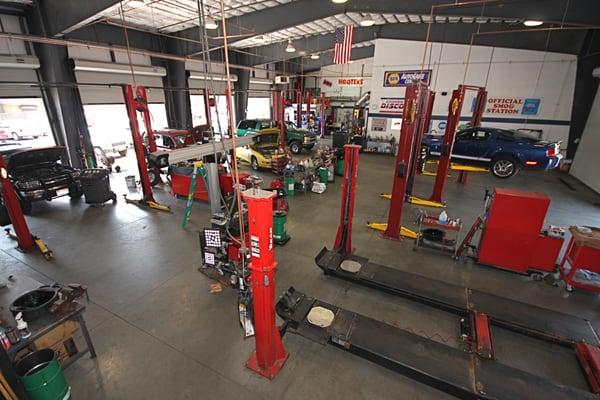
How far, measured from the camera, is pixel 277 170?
405 inches

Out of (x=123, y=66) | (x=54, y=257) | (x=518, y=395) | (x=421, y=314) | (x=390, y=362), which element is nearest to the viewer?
(x=518, y=395)

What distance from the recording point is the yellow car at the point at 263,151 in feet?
34.4

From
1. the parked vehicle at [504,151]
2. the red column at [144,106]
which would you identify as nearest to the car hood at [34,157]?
the red column at [144,106]

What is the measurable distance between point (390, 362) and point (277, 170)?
8.11m

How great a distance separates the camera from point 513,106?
39.9ft

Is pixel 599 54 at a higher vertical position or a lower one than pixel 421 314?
higher

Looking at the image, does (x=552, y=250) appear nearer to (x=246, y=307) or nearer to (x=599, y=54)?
(x=246, y=307)

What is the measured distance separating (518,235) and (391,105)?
11300 millimetres

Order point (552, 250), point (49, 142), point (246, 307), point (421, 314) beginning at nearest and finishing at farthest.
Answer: point (246, 307)
point (421, 314)
point (552, 250)
point (49, 142)

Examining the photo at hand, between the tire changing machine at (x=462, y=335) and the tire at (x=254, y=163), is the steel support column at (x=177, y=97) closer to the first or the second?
the tire at (x=254, y=163)

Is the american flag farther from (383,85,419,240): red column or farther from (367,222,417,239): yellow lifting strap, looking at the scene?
(367,222,417,239): yellow lifting strap

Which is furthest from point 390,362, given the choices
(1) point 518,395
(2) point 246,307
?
(2) point 246,307

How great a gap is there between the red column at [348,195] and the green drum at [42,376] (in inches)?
153

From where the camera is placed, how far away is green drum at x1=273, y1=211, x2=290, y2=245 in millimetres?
5402
